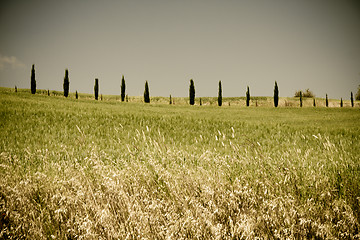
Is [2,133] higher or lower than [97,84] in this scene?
lower

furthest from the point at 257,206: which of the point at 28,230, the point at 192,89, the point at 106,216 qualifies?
the point at 192,89

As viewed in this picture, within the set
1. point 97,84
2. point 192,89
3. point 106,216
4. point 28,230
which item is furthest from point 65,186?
point 97,84

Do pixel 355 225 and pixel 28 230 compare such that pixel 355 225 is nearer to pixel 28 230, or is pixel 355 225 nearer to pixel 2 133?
pixel 28 230

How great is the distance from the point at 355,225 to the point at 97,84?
2270 inches

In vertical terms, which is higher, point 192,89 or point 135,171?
point 192,89

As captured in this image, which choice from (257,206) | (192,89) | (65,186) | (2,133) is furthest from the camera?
(192,89)

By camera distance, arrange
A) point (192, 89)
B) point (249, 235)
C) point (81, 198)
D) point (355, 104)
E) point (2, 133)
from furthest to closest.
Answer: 1. point (355, 104)
2. point (192, 89)
3. point (2, 133)
4. point (81, 198)
5. point (249, 235)

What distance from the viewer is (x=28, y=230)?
6.85 ft

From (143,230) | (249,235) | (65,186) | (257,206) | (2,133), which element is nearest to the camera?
(249,235)

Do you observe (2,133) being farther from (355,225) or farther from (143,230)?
(355,225)

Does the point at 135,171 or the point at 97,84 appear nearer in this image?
the point at 135,171

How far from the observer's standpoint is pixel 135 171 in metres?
2.95

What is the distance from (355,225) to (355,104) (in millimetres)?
83274

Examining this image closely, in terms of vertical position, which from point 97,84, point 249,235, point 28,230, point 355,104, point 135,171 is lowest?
point 28,230
